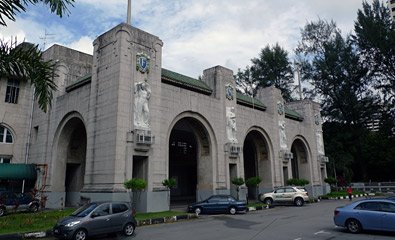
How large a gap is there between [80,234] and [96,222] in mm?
746

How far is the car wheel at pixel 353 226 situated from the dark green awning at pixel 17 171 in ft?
74.9

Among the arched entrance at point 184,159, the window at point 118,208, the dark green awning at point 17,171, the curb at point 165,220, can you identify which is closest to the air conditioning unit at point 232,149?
the arched entrance at point 184,159

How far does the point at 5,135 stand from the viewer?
27812 mm

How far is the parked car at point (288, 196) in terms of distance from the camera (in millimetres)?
26844

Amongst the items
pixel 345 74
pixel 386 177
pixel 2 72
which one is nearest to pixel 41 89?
pixel 2 72

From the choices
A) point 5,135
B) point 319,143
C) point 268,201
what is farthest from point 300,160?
point 5,135

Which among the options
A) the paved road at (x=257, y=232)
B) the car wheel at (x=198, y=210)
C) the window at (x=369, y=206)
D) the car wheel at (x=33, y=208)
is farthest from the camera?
the car wheel at (x=33, y=208)

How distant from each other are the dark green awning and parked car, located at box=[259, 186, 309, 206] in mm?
19250

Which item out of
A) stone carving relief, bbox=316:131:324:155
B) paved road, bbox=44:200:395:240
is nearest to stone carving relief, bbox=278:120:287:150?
stone carving relief, bbox=316:131:324:155

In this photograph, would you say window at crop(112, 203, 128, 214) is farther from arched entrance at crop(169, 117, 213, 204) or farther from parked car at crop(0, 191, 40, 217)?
arched entrance at crop(169, 117, 213, 204)

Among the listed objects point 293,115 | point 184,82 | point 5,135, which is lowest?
point 5,135

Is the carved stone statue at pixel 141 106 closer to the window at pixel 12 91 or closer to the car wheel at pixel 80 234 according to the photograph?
the car wheel at pixel 80 234

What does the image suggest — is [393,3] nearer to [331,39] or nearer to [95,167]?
[331,39]

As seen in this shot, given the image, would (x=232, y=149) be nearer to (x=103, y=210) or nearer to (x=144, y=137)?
(x=144, y=137)
